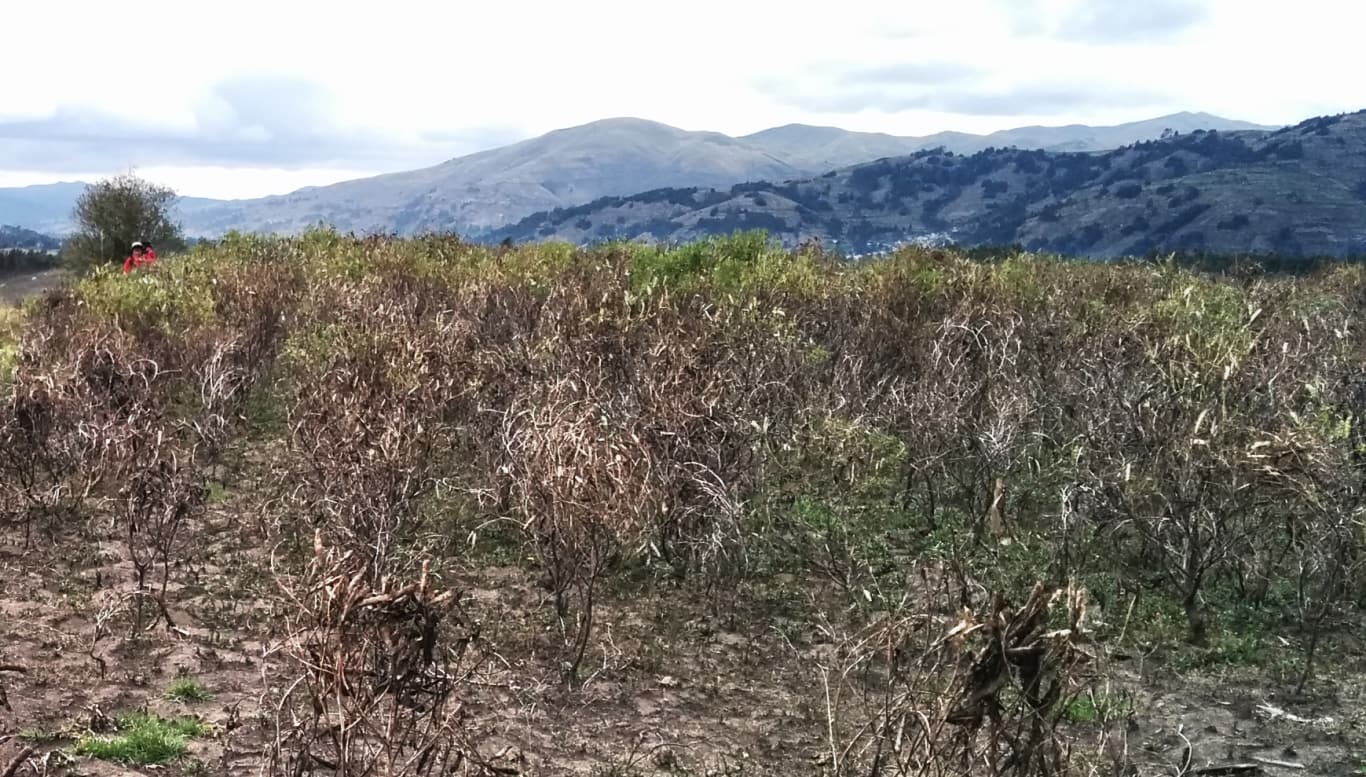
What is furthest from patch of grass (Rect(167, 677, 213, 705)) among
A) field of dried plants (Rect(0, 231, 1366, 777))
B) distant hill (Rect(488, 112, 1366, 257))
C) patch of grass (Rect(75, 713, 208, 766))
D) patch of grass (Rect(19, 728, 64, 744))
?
distant hill (Rect(488, 112, 1366, 257))

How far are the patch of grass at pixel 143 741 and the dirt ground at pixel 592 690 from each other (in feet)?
0.26

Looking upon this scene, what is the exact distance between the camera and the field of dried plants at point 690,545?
4.37 metres

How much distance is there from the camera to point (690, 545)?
8648mm

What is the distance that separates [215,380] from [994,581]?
8863mm

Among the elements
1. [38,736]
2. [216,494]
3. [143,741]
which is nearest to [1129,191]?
[216,494]

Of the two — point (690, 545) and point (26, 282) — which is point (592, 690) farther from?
point (26, 282)

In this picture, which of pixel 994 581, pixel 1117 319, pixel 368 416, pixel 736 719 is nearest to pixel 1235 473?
pixel 994 581

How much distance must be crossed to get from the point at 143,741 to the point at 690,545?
4557 millimetres

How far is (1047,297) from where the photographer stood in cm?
1362

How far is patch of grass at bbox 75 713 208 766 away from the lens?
5273mm

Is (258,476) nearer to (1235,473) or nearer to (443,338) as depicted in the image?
(443,338)

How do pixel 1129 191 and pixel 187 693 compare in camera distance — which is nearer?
pixel 187 693

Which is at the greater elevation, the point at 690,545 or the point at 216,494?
the point at 216,494

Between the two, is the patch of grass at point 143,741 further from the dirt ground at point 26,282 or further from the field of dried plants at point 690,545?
the dirt ground at point 26,282
